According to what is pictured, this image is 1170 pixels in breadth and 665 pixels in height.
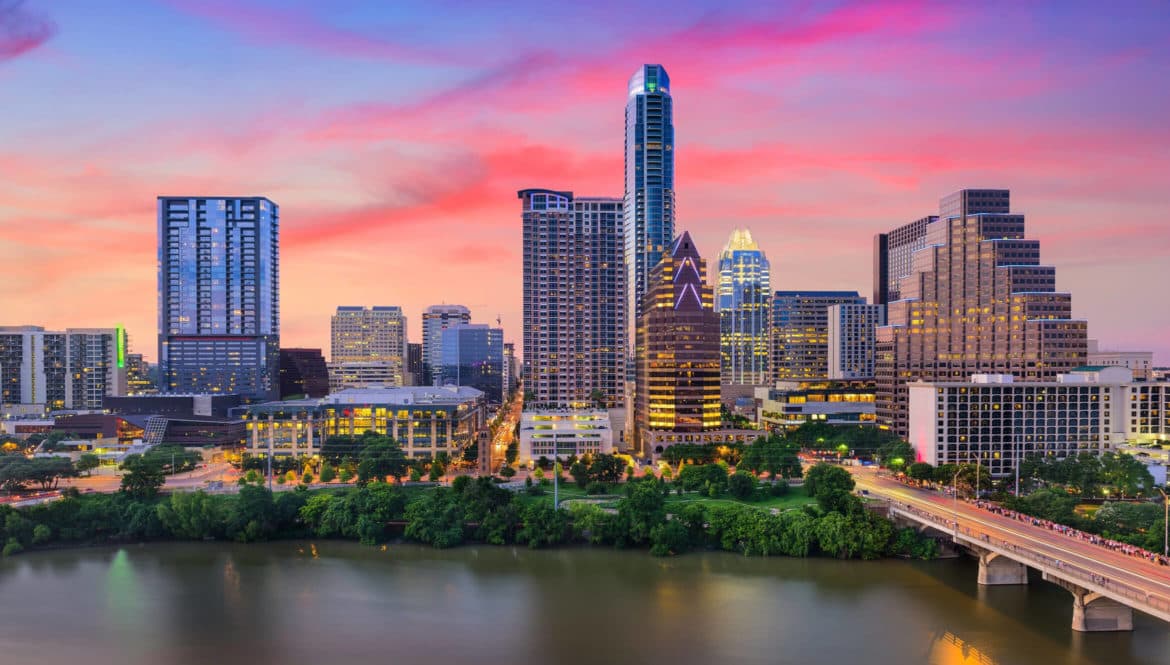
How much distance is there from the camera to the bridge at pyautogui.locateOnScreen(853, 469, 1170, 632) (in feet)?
117

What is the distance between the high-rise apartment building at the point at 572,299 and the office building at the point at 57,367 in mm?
77345

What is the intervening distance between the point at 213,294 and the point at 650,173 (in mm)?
81771

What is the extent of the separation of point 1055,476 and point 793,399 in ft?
169

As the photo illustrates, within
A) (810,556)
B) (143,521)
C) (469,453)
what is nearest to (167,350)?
(469,453)

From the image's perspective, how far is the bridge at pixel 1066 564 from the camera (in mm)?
35531

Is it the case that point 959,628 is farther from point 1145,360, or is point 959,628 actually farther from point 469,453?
point 1145,360

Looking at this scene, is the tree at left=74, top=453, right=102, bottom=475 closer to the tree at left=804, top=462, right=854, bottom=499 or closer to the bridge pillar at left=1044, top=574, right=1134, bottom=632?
the tree at left=804, top=462, right=854, bottom=499

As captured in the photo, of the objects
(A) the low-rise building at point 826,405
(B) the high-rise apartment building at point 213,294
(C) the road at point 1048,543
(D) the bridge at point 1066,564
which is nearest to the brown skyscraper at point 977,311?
(A) the low-rise building at point 826,405

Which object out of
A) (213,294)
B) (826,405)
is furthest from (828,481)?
(213,294)

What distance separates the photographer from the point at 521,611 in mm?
43906

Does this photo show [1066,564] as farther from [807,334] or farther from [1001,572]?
[807,334]

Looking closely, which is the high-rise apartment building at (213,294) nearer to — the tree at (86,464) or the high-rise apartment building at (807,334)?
the tree at (86,464)

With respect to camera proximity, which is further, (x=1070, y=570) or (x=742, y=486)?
(x=742, y=486)

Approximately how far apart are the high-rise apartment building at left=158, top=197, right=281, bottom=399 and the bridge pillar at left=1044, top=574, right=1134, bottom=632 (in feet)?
411
